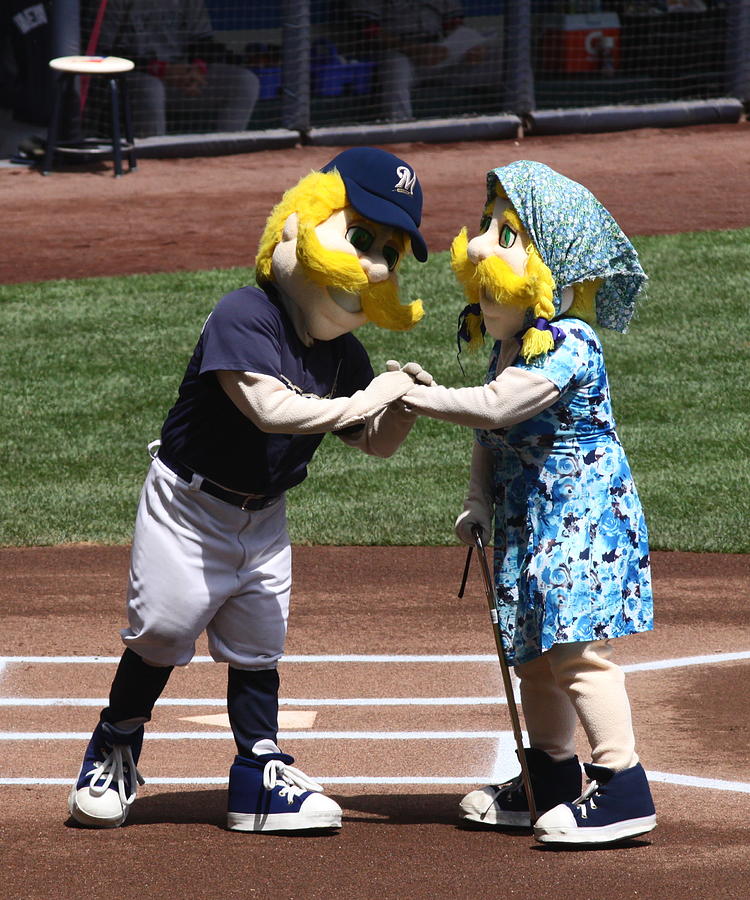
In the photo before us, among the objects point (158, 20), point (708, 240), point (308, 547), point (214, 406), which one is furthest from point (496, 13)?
point (214, 406)

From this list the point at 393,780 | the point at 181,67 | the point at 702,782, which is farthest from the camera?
the point at 181,67

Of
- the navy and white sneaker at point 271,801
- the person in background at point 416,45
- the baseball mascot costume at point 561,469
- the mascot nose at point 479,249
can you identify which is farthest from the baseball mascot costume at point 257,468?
the person in background at point 416,45

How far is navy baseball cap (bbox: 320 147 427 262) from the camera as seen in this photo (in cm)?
387

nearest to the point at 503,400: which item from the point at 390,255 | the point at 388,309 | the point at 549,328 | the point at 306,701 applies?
the point at 549,328

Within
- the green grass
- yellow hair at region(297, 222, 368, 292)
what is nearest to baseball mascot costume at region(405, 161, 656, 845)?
yellow hair at region(297, 222, 368, 292)

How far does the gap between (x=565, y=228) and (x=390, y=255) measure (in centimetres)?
49

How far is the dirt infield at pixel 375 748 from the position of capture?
11.9ft

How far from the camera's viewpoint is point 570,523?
3.81 m

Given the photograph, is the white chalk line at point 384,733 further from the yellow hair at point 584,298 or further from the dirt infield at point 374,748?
the yellow hair at point 584,298

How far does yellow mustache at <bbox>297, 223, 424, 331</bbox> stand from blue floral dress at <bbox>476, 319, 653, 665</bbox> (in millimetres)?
407

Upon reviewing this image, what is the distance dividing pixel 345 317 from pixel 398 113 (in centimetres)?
1230

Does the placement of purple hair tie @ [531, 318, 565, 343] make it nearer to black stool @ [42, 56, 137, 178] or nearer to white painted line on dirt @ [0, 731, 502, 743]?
white painted line on dirt @ [0, 731, 502, 743]

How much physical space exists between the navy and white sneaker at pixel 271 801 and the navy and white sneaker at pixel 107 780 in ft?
0.96

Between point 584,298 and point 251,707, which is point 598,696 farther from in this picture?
point 584,298
